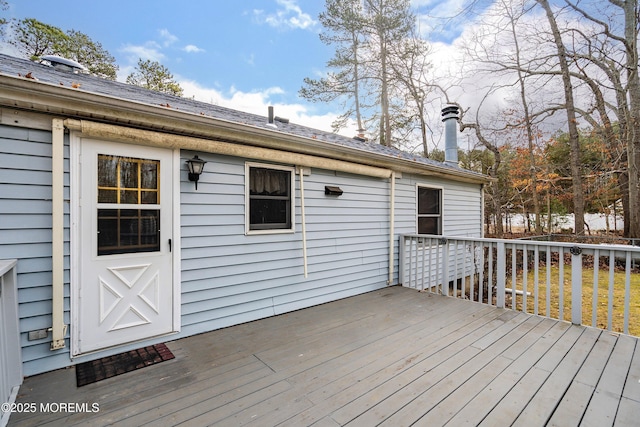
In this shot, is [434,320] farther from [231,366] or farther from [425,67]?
[425,67]

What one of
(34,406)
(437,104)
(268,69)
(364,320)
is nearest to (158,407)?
(34,406)

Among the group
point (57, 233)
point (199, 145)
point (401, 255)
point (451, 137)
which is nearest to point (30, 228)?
point (57, 233)

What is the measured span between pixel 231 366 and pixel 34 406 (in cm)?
130

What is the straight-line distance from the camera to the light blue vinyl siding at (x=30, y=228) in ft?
7.27

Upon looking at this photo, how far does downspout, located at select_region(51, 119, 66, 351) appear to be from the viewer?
2.32 metres

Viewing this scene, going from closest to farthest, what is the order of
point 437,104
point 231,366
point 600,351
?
point 231,366 < point 600,351 < point 437,104

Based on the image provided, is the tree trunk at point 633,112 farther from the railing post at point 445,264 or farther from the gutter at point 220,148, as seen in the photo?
the gutter at point 220,148

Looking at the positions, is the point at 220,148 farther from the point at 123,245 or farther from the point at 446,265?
the point at 446,265

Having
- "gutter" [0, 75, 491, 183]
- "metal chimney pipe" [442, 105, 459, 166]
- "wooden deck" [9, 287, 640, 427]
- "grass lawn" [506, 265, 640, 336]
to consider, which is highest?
"metal chimney pipe" [442, 105, 459, 166]

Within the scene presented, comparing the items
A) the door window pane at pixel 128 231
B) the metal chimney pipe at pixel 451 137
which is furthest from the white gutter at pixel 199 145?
the metal chimney pipe at pixel 451 137

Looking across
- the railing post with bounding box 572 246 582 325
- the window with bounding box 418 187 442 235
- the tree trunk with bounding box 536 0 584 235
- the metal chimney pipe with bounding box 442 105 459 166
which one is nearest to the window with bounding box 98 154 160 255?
the railing post with bounding box 572 246 582 325

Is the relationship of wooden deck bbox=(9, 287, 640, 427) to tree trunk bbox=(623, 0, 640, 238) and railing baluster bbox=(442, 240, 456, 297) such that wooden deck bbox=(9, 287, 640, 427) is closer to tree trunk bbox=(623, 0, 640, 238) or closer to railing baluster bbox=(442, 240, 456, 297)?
railing baluster bbox=(442, 240, 456, 297)

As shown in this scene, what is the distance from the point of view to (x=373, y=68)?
1255cm

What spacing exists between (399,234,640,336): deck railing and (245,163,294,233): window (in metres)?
2.40
